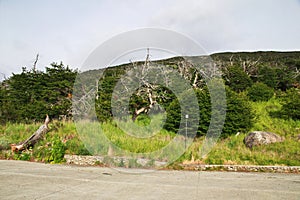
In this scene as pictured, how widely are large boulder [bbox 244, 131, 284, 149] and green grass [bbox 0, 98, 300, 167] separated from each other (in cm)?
26

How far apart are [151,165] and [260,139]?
4377 millimetres

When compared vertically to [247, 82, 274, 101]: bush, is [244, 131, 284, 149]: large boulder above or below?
below

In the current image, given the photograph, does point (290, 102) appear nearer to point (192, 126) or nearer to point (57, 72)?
point (192, 126)

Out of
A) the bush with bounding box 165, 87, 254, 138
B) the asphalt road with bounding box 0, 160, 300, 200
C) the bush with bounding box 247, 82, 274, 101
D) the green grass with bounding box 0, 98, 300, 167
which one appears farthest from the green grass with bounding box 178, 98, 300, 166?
the bush with bounding box 247, 82, 274, 101

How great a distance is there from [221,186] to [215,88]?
7992 millimetres

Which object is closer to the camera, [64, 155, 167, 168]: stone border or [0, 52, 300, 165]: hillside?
[64, 155, 167, 168]: stone border

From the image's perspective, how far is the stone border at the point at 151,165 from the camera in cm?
873

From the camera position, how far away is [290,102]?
48.2 ft

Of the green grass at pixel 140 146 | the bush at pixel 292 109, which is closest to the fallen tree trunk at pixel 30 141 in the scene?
the green grass at pixel 140 146

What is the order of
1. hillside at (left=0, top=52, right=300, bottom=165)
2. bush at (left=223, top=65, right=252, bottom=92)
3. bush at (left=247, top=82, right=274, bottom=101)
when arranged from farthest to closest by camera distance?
1. bush at (left=223, top=65, right=252, bottom=92)
2. bush at (left=247, top=82, right=274, bottom=101)
3. hillside at (left=0, top=52, right=300, bottom=165)

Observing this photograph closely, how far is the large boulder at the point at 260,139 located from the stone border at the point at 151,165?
2.01 metres

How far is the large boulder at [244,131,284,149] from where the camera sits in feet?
35.3

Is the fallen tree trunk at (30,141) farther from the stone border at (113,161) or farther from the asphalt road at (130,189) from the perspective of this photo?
the asphalt road at (130,189)

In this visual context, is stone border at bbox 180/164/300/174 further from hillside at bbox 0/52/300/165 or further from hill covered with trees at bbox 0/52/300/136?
hill covered with trees at bbox 0/52/300/136
